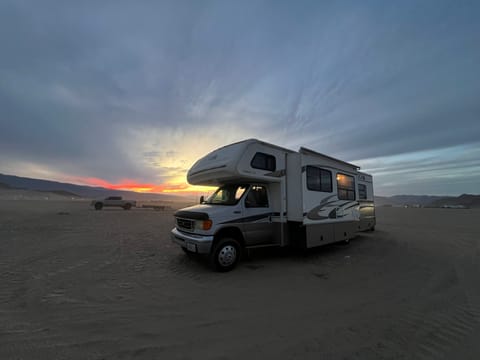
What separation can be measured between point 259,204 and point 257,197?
23 centimetres

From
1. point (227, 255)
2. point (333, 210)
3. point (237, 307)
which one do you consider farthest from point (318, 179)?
point (237, 307)

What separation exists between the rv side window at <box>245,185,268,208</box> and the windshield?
241 mm

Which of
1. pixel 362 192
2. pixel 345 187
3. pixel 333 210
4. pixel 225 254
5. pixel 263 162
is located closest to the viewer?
pixel 225 254

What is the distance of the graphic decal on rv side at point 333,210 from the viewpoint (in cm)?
728

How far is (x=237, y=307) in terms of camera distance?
12.8ft

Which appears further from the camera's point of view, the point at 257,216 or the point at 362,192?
the point at 362,192

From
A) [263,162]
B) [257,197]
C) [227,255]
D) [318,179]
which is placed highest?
[263,162]

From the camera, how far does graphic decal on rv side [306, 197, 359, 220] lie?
7.28m

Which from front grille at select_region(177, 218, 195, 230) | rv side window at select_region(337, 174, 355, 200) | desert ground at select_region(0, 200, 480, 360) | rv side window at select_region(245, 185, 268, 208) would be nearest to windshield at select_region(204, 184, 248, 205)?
rv side window at select_region(245, 185, 268, 208)

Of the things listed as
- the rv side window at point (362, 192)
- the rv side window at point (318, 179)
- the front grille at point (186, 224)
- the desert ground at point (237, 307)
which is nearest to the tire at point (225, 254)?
the desert ground at point (237, 307)

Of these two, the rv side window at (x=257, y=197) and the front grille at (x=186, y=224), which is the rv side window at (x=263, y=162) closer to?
the rv side window at (x=257, y=197)

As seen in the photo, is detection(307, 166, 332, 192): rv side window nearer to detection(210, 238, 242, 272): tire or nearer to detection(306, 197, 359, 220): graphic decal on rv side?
detection(306, 197, 359, 220): graphic decal on rv side

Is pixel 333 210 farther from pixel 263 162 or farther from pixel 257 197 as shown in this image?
pixel 263 162

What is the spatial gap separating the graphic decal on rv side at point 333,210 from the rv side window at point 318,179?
0.54m
